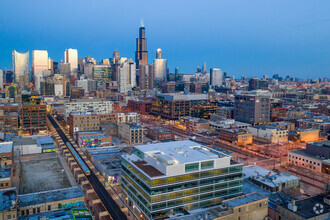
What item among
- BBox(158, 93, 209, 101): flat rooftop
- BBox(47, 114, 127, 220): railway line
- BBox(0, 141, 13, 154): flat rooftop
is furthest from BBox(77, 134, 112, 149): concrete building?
BBox(158, 93, 209, 101): flat rooftop

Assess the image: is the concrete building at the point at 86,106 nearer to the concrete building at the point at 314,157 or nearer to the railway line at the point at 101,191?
the railway line at the point at 101,191

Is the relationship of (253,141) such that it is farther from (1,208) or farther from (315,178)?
(1,208)

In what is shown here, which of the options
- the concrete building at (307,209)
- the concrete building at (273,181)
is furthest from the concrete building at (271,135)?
the concrete building at (307,209)

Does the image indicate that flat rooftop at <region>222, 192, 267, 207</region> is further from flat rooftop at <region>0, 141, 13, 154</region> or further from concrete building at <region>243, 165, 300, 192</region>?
flat rooftop at <region>0, 141, 13, 154</region>

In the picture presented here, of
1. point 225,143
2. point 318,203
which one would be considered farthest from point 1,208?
point 225,143

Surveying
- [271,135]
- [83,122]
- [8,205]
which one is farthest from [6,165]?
[271,135]

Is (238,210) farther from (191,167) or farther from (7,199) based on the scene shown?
(7,199)
